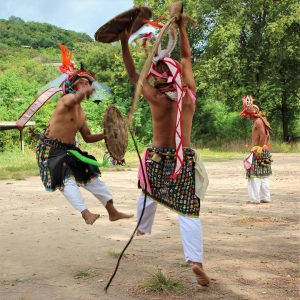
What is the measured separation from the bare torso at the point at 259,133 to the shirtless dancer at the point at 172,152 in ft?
17.0

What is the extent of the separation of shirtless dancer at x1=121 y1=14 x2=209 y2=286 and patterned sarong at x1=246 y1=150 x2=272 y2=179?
5.20 m

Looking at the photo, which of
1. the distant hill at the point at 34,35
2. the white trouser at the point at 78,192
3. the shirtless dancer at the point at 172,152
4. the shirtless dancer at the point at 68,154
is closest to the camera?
the shirtless dancer at the point at 172,152

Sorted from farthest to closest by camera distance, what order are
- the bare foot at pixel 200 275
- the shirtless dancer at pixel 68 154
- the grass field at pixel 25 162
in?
the grass field at pixel 25 162 → the shirtless dancer at pixel 68 154 → the bare foot at pixel 200 275

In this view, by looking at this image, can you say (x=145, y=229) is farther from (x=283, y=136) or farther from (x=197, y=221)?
(x=283, y=136)

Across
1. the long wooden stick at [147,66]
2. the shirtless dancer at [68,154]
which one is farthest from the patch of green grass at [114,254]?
the long wooden stick at [147,66]

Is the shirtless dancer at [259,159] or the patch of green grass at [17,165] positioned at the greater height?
the shirtless dancer at [259,159]

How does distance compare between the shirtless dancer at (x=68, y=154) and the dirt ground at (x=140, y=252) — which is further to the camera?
the shirtless dancer at (x=68, y=154)

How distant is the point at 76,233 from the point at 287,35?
25464mm

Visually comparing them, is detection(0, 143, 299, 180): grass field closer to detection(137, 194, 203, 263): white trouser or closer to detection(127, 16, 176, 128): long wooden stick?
detection(137, 194, 203, 263): white trouser

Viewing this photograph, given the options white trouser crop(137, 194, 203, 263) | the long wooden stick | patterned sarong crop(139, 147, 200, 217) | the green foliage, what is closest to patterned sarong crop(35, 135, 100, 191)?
patterned sarong crop(139, 147, 200, 217)

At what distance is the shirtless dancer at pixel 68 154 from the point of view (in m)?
5.50

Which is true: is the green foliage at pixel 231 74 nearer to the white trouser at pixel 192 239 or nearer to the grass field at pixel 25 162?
the grass field at pixel 25 162

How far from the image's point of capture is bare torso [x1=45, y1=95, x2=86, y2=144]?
Answer: 5.55m

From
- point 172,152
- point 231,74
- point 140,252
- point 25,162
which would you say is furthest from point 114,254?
point 231,74
